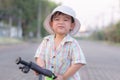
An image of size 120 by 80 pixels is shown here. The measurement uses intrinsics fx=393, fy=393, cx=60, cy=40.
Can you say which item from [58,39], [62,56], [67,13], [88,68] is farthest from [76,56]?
[88,68]

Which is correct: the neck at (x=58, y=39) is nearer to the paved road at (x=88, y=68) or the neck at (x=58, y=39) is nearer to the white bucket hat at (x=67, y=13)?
the white bucket hat at (x=67, y=13)

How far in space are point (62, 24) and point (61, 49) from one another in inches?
7.9

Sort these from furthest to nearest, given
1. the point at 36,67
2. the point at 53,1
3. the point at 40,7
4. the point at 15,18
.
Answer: the point at 53,1
the point at 40,7
the point at 15,18
the point at 36,67

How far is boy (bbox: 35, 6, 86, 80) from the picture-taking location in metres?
3.09

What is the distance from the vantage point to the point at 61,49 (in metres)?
→ 3.13

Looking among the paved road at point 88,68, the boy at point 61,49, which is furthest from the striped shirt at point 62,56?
the paved road at point 88,68

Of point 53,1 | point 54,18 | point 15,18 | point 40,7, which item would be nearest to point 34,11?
point 40,7

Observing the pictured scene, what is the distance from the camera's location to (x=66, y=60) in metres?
3.13

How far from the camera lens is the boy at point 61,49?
3.09 meters

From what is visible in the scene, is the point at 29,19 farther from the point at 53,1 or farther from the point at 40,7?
the point at 53,1

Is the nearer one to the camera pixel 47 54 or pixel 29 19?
pixel 47 54

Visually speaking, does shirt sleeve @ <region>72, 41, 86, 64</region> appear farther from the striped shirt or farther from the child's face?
the child's face

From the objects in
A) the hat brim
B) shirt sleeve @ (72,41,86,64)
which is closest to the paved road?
the hat brim

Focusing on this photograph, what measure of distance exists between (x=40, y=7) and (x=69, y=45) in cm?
7496
